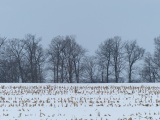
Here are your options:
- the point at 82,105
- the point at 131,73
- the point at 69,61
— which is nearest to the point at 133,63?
the point at 131,73

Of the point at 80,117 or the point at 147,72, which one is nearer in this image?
the point at 80,117

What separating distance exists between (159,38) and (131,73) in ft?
34.8

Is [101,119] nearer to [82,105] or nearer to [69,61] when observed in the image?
[82,105]

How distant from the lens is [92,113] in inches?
584

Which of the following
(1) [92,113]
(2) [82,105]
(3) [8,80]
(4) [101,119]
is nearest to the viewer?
(4) [101,119]

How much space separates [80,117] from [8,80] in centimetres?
6497

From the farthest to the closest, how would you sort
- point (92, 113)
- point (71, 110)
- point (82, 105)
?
point (82, 105)
point (71, 110)
point (92, 113)

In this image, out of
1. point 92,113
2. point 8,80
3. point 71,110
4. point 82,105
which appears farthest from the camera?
point 8,80

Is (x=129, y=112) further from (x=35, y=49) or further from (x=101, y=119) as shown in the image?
(x=35, y=49)

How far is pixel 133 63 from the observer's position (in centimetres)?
8006

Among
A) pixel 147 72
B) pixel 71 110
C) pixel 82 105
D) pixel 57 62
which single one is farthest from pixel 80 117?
pixel 147 72

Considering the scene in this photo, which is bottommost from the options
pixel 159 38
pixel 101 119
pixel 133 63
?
pixel 101 119

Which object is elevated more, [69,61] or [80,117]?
[69,61]

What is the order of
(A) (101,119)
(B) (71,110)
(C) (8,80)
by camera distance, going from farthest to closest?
(C) (8,80) < (B) (71,110) < (A) (101,119)
